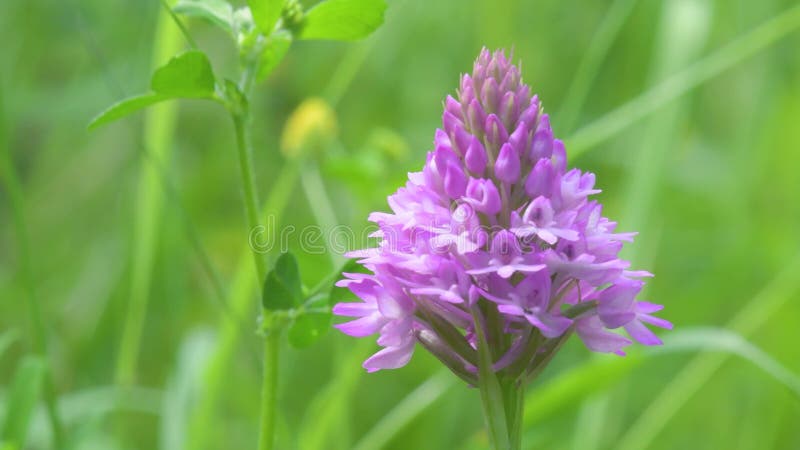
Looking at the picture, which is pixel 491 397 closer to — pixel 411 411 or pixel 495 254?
pixel 495 254

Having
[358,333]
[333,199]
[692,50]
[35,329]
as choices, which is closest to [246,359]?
[333,199]

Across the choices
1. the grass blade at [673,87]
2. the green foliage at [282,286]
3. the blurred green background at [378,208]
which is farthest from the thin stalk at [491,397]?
the grass blade at [673,87]

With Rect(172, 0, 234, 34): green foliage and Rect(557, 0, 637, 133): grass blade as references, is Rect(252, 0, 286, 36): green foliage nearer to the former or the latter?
Rect(172, 0, 234, 34): green foliage

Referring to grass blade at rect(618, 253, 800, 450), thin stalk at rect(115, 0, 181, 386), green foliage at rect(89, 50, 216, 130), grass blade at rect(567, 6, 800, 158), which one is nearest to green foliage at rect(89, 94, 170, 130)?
green foliage at rect(89, 50, 216, 130)

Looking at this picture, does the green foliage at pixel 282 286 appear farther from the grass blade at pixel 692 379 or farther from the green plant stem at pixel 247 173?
the grass blade at pixel 692 379

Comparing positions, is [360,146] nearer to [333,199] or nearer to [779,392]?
[333,199]

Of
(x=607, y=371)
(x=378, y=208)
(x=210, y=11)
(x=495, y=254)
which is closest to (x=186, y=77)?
(x=210, y=11)
